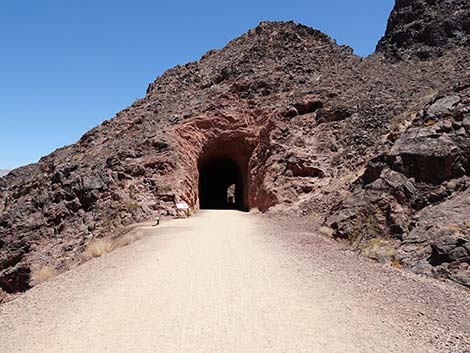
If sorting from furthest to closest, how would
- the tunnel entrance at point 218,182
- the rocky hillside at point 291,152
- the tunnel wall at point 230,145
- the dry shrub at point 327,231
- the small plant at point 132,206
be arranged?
the tunnel entrance at point 218,182
the tunnel wall at point 230,145
the small plant at point 132,206
the dry shrub at point 327,231
the rocky hillside at point 291,152

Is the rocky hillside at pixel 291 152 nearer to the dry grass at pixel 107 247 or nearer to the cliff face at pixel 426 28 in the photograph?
the cliff face at pixel 426 28

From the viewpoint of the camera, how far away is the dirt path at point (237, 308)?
4.97 m

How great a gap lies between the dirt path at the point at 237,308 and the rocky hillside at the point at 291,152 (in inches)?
83.3

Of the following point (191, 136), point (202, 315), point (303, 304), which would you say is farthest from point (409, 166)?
point (191, 136)

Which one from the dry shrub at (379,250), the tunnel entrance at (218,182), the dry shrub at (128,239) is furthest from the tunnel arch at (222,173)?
the dry shrub at (379,250)

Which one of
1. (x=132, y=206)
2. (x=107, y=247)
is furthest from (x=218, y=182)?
(x=107, y=247)

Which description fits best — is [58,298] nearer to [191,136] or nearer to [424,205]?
[424,205]

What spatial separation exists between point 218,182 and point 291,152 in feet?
59.9

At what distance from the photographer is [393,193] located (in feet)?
40.8

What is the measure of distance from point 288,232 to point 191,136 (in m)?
13.5

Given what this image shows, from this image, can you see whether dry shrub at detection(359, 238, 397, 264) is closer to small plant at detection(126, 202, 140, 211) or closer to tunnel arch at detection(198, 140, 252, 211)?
small plant at detection(126, 202, 140, 211)

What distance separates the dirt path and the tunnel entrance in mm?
21426

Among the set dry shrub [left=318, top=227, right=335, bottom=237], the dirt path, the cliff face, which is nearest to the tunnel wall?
dry shrub [left=318, top=227, right=335, bottom=237]

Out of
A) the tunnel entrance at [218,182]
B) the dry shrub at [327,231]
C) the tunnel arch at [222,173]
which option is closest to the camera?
the dry shrub at [327,231]
